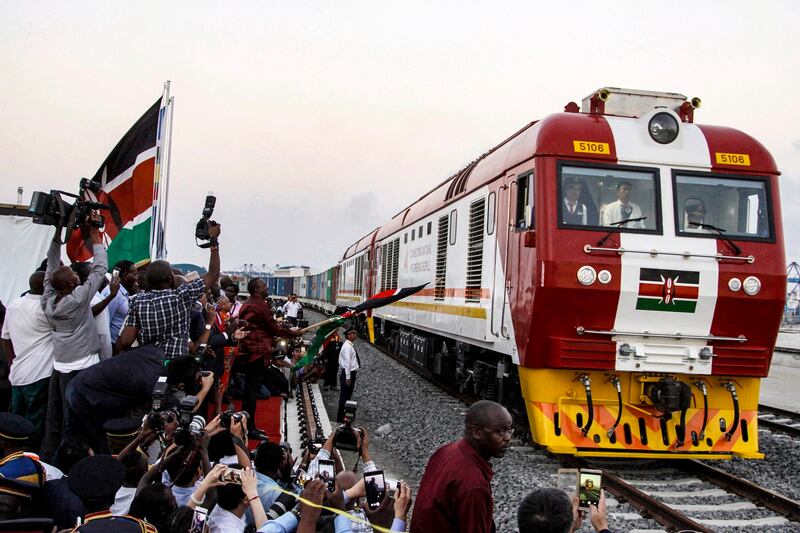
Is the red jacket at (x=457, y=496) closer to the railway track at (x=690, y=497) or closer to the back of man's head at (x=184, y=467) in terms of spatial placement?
the back of man's head at (x=184, y=467)

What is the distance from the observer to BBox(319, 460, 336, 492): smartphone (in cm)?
352

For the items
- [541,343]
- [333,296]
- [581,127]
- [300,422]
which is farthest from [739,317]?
[333,296]

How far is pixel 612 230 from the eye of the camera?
757 centimetres

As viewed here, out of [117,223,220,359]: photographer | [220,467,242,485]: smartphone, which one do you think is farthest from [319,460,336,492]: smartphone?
[117,223,220,359]: photographer

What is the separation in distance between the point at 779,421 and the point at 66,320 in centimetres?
1021

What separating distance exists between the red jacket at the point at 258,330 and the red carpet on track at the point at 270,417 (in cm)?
94

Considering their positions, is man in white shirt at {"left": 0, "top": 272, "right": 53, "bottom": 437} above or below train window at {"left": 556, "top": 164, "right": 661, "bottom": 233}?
below

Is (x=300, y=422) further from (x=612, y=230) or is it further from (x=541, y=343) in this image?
(x=612, y=230)

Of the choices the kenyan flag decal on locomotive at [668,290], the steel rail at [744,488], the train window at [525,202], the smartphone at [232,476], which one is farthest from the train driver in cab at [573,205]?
the smartphone at [232,476]

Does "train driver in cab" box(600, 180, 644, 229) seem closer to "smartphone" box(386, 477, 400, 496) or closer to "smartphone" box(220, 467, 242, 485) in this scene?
"smartphone" box(386, 477, 400, 496)

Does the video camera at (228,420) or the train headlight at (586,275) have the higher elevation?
the train headlight at (586,275)

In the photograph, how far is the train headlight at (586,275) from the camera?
24.4 feet

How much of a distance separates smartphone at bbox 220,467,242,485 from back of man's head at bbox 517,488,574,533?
4.49 ft

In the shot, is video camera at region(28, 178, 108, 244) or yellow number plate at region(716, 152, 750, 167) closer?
video camera at region(28, 178, 108, 244)
